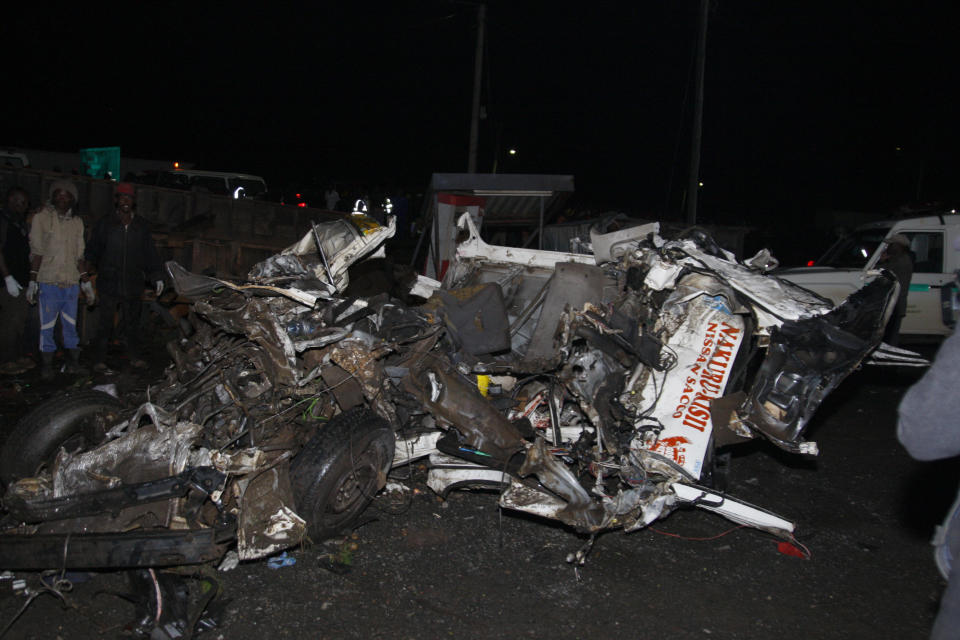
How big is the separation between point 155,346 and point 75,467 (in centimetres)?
482

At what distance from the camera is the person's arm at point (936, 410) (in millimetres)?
1587

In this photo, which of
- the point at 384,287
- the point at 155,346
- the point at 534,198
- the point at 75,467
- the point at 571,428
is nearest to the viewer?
the point at 75,467

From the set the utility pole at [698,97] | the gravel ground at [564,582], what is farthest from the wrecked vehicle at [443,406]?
the utility pole at [698,97]

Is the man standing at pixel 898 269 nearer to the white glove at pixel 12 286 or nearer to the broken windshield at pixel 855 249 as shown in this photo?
the broken windshield at pixel 855 249

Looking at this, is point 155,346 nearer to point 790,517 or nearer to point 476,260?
point 476,260

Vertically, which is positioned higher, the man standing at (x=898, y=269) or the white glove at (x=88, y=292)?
the man standing at (x=898, y=269)

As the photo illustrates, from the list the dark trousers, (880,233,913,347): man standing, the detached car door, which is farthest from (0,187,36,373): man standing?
the detached car door

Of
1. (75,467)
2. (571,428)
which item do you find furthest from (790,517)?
(75,467)

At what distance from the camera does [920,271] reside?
8141 mm

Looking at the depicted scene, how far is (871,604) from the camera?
10.7 ft

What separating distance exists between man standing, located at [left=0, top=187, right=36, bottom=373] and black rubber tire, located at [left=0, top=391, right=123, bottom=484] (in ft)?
11.0

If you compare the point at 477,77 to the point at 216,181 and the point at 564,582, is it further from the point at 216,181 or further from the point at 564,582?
the point at 564,582

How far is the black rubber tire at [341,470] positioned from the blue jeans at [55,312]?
452cm

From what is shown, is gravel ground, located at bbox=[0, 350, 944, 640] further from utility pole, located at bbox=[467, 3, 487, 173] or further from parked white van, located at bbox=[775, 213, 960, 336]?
utility pole, located at bbox=[467, 3, 487, 173]
